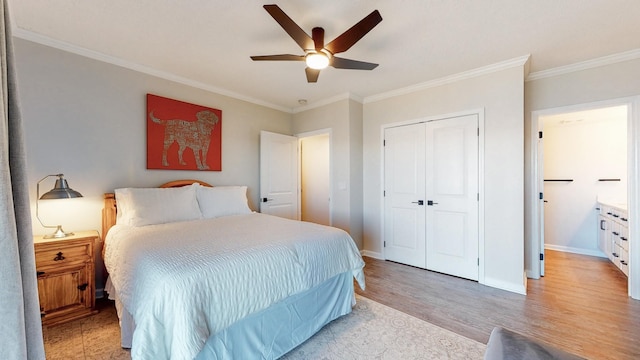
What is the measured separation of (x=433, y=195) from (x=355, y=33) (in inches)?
93.0

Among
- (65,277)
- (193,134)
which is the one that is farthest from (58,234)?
(193,134)

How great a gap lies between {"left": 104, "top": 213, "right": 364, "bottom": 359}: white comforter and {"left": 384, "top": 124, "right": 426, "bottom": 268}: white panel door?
5.20ft

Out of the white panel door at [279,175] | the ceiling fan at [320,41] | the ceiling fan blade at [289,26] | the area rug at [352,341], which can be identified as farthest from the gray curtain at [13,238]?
the white panel door at [279,175]

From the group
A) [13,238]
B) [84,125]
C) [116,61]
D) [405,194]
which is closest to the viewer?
[13,238]

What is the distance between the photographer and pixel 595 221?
405 cm

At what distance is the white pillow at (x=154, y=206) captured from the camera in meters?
2.50

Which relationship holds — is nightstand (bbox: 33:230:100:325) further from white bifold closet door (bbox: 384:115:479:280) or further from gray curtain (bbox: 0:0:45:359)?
white bifold closet door (bbox: 384:115:479:280)

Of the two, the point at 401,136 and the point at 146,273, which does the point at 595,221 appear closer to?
the point at 401,136

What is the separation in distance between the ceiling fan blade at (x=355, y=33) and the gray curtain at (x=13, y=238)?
167 centimetres

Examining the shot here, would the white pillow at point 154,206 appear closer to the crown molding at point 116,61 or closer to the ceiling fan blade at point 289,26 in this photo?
the crown molding at point 116,61

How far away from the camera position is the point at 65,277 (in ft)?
7.25

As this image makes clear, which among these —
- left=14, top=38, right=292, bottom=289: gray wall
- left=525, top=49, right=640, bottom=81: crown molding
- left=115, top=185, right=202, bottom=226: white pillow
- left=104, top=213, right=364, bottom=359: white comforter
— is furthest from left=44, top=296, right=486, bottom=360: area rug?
left=525, top=49, right=640, bottom=81: crown molding

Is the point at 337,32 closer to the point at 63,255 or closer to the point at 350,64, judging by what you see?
the point at 350,64

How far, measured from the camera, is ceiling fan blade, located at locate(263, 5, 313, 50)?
1.63m
